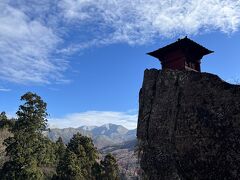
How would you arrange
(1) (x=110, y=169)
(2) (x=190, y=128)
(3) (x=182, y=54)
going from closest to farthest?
1. (2) (x=190, y=128)
2. (3) (x=182, y=54)
3. (1) (x=110, y=169)

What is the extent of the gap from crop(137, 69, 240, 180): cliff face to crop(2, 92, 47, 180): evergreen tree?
65.5 feet

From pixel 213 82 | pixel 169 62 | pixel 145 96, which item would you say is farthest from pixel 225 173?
pixel 169 62

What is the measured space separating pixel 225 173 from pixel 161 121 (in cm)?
625

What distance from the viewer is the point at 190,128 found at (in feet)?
74.5

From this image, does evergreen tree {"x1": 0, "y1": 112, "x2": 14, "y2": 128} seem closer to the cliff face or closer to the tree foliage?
the tree foliage

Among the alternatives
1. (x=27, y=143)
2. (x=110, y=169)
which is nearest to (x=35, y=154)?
(x=27, y=143)

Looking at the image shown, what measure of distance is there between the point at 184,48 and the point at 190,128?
814 cm

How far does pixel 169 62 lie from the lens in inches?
1134

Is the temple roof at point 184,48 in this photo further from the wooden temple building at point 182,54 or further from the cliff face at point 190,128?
the cliff face at point 190,128

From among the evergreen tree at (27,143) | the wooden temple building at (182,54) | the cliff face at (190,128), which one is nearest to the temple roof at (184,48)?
the wooden temple building at (182,54)

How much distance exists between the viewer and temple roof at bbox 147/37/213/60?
27.9 meters

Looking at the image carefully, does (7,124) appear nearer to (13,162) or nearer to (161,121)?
(13,162)

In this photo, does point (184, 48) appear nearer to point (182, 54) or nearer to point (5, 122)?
point (182, 54)

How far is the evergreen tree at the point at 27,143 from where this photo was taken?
40.5 metres
